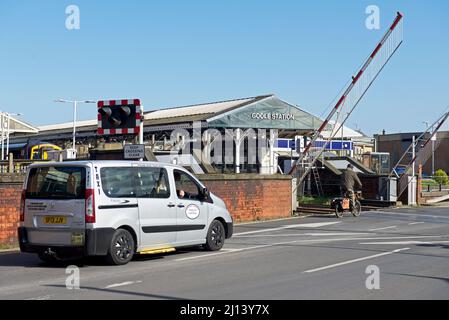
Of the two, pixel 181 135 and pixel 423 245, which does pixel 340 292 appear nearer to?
pixel 423 245

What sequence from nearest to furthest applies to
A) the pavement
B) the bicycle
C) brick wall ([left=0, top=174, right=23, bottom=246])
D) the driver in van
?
the pavement < the driver in van < brick wall ([left=0, top=174, right=23, bottom=246]) < the bicycle

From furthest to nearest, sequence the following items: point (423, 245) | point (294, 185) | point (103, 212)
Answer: point (294, 185) → point (423, 245) → point (103, 212)

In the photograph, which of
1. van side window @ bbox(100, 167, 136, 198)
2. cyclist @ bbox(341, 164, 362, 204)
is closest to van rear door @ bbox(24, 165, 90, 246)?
van side window @ bbox(100, 167, 136, 198)

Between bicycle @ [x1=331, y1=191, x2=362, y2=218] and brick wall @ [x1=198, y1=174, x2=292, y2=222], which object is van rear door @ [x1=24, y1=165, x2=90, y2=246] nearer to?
brick wall @ [x1=198, y1=174, x2=292, y2=222]

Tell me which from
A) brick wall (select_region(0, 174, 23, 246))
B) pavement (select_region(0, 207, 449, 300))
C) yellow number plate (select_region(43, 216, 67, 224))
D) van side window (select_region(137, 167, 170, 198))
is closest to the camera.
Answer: pavement (select_region(0, 207, 449, 300))

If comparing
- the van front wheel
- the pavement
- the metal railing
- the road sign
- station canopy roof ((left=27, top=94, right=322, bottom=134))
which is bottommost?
the pavement

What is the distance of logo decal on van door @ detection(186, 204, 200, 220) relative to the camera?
13320mm

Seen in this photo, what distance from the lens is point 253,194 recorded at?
23.1m

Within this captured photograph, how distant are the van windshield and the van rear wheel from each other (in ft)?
3.32

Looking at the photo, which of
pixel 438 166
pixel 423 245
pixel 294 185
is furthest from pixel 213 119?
pixel 438 166

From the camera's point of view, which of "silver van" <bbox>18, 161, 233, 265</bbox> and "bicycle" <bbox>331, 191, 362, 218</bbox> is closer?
"silver van" <bbox>18, 161, 233, 265</bbox>

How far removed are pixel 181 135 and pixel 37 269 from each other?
29.3m

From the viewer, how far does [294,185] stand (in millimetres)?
26297

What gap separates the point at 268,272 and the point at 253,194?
39.8 feet
